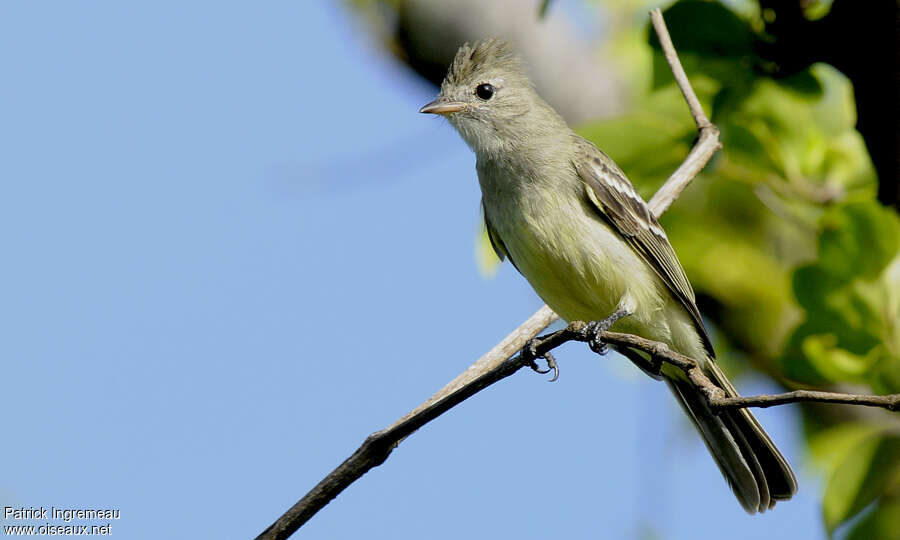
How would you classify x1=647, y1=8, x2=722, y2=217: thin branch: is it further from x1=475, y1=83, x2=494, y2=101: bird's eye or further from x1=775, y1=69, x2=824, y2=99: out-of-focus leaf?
x1=475, y1=83, x2=494, y2=101: bird's eye

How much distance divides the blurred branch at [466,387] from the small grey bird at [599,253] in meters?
0.74

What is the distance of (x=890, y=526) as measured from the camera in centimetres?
354

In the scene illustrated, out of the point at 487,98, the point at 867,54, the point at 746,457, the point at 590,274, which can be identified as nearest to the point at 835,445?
the point at 746,457

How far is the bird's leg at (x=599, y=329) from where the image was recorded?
384 centimetres

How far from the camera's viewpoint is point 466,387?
2668mm

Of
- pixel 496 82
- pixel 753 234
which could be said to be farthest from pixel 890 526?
pixel 496 82

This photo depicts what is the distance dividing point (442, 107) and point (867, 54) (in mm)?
2521

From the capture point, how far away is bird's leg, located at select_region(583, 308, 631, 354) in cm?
384

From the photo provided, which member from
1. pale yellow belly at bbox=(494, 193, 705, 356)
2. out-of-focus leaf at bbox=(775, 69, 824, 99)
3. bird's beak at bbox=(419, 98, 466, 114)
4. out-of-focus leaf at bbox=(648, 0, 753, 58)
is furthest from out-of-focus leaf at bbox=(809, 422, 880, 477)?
bird's beak at bbox=(419, 98, 466, 114)

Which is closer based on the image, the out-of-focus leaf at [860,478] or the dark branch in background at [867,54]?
the out-of-focus leaf at [860,478]

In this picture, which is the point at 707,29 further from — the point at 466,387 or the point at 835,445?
the point at 466,387

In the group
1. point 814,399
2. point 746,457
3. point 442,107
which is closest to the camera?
point 814,399

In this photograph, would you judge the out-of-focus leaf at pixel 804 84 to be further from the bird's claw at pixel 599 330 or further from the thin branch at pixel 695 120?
the bird's claw at pixel 599 330

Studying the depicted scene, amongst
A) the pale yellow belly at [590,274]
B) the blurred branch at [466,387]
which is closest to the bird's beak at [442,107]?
the pale yellow belly at [590,274]
